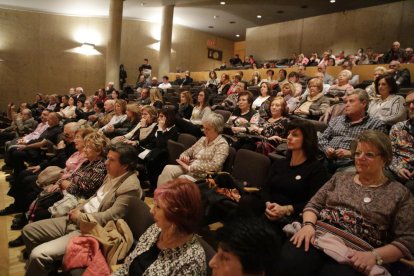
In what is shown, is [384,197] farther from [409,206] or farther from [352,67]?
[352,67]

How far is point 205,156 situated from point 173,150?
2.06 ft

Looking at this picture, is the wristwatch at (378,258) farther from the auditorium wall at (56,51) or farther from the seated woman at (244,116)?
the auditorium wall at (56,51)

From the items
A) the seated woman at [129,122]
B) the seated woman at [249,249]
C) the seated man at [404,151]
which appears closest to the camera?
the seated woman at [249,249]

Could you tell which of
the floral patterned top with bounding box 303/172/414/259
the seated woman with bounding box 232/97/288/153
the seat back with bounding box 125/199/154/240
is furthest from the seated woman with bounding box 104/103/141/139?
the floral patterned top with bounding box 303/172/414/259

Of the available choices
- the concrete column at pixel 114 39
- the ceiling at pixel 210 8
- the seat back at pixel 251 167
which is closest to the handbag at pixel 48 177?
the seat back at pixel 251 167

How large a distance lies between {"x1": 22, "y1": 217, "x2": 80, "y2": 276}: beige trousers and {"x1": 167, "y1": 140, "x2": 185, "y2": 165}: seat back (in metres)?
1.34

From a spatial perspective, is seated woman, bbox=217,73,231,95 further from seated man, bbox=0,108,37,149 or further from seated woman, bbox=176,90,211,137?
seated man, bbox=0,108,37,149

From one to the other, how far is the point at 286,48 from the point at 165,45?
183 inches

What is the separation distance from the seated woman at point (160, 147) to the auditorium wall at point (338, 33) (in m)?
8.72

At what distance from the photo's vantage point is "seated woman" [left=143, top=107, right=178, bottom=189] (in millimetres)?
3418

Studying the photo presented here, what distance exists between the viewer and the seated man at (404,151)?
199 centimetres

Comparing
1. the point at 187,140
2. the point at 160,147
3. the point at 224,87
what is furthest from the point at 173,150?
the point at 224,87

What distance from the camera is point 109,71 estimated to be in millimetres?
10109

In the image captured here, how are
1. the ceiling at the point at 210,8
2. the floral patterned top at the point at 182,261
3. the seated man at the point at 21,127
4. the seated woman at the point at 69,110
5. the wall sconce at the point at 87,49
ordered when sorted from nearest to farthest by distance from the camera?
1. the floral patterned top at the point at 182,261
2. the seated man at the point at 21,127
3. the seated woman at the point at 69,110
4. the ceiling at the point at 210,8
5. the wall sconce at the point at 87,49
